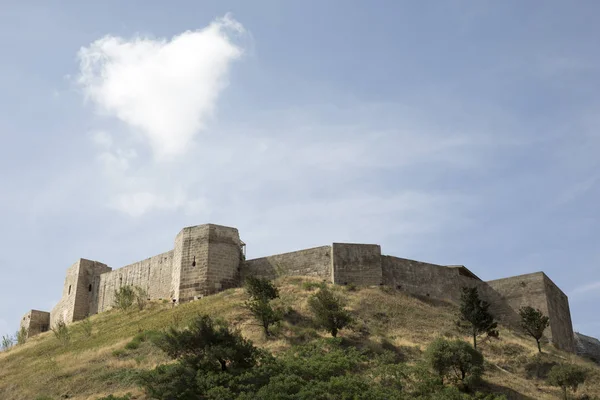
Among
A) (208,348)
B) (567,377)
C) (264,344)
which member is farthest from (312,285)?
(567,377)

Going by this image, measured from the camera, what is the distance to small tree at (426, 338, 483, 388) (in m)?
21.6

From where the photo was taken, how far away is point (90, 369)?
2328 centimetres

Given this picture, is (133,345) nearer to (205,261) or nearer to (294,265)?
(205,261)

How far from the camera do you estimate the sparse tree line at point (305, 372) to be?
63.6ft

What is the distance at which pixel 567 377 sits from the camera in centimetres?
2205

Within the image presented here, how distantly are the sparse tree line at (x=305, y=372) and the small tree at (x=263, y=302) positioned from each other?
5.74ft

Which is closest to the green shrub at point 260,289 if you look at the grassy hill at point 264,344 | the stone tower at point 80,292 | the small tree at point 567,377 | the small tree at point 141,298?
the grassy hill at point 264,344

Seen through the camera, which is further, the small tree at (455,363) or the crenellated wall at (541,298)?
the crenellated wall at (541,298)

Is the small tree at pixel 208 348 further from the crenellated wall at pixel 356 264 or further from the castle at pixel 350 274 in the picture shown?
the castle at pixel 350 274

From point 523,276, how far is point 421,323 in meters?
7.29

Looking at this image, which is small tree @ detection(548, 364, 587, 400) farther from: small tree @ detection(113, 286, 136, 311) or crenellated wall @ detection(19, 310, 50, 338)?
crenellated wall @ detection(19, 310, 50, 338)

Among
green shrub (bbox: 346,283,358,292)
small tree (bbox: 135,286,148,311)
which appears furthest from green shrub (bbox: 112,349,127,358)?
green shrub (bbox: 346,283,358,292)

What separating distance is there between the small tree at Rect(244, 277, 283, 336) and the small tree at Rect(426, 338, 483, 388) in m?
5.82

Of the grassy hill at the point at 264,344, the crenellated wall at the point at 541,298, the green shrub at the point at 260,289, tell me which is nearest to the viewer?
the grassy hill at the point at 264,344
